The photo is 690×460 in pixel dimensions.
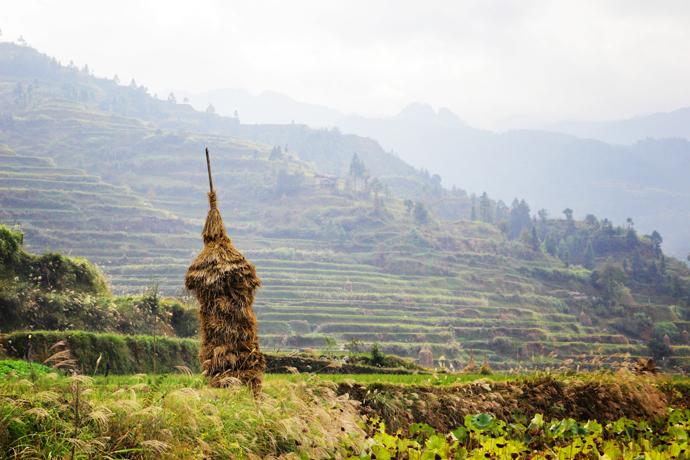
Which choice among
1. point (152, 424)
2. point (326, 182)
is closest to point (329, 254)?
point (326, 182)

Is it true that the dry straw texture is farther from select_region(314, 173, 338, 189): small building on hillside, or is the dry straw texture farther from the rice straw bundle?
select_region(314, 173, 338, 189): small building on hillside

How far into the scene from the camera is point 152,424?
6.60m

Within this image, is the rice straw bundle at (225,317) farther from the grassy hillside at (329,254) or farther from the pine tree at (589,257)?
the pine tree at (589,257)

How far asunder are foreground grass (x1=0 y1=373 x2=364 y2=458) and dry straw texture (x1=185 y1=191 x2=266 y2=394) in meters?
1.42

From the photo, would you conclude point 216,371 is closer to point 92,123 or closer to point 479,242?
point 479,242

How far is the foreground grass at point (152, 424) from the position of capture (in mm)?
6078

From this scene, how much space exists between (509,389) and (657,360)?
46.0 m

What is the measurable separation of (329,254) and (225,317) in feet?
335

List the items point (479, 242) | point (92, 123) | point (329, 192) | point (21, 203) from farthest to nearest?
1. point (92, 123)
2. point (329, 192)
3. point (479, 242)
4. point (21, 203)

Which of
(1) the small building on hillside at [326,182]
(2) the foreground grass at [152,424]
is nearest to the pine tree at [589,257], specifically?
(1) the small building on hillside at [326,182]

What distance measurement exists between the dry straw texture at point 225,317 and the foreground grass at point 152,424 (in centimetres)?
142

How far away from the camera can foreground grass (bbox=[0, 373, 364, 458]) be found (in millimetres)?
6078

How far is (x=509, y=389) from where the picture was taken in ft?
48.4

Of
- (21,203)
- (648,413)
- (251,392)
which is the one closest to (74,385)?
(251,392)
